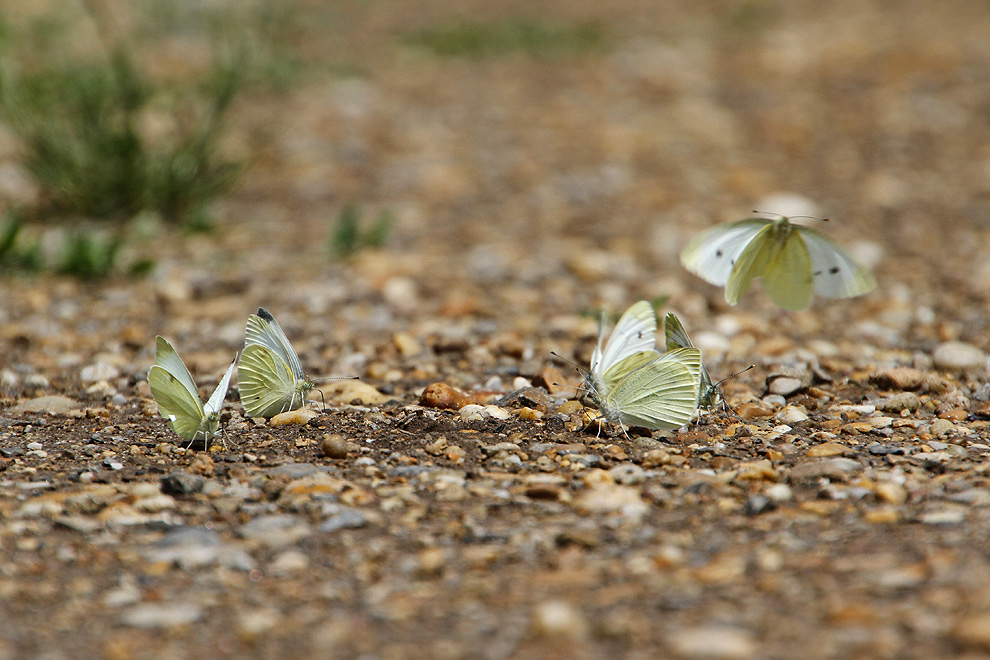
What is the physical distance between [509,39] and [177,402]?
26.2 feet

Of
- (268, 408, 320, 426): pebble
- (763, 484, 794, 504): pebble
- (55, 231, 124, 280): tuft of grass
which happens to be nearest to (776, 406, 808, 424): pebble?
(763, 484, 794, 504): pebble

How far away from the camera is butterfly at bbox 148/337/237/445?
3.00 m

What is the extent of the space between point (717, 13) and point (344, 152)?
6113 millimetres

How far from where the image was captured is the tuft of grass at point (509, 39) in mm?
9797

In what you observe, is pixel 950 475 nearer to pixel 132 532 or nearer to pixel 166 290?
pixel 132 532

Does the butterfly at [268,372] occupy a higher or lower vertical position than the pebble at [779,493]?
higher

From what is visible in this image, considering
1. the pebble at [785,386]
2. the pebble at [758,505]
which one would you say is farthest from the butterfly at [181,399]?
the pebble at [785,386]

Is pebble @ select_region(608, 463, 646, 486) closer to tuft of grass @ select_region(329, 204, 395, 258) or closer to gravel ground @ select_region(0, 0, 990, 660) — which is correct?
gravel ground @ select_region(0, 0, 990, 660)

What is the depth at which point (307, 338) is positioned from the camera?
4.38 m

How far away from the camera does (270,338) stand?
3262mm

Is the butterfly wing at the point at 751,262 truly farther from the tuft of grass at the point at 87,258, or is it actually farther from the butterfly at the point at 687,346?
the tuft of grass at the point at 87,258

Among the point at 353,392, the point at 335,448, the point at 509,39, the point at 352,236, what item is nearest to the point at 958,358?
the point at 353,392

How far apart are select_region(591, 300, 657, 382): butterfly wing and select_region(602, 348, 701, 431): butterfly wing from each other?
166mm

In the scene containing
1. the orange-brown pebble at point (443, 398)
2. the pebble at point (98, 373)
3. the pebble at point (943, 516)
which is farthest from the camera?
the pebble at point (98, 373)
